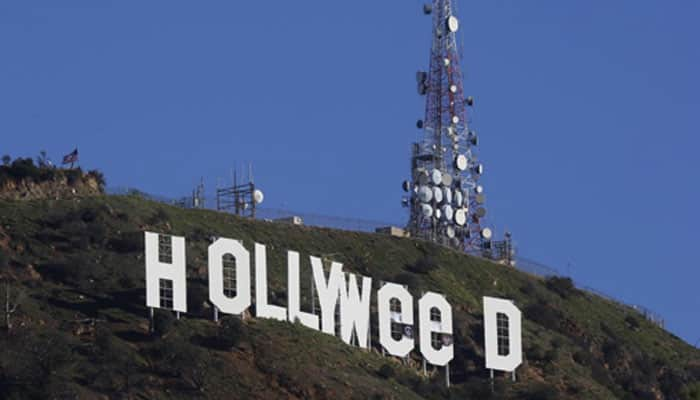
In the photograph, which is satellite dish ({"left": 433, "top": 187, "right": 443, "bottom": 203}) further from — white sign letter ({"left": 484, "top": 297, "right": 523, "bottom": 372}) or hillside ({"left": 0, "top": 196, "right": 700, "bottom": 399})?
white sign letter ({"left": 484, "top": 297, "right": 523, "bottom": 372})

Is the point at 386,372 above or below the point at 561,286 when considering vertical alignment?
below

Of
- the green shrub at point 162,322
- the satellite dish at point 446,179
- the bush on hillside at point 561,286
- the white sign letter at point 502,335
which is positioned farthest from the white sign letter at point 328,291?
the bush on hillside at point 561,286

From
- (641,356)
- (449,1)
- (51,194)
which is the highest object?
(449,1)

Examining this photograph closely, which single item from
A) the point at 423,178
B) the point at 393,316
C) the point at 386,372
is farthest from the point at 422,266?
the point at 386,372

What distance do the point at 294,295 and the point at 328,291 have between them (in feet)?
7.59

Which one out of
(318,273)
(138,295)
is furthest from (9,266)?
(318,273)

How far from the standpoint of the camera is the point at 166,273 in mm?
104250

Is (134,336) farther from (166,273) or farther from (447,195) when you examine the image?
(447,195)

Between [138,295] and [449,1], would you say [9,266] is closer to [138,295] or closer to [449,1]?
[138,295]

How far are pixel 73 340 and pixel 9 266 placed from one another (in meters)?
8.14

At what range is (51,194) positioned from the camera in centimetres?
11944

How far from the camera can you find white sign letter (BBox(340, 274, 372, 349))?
113 m

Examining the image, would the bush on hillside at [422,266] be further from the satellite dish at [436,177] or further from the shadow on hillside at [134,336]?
the shadow on hillside at [134,336]

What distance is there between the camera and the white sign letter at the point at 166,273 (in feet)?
340
